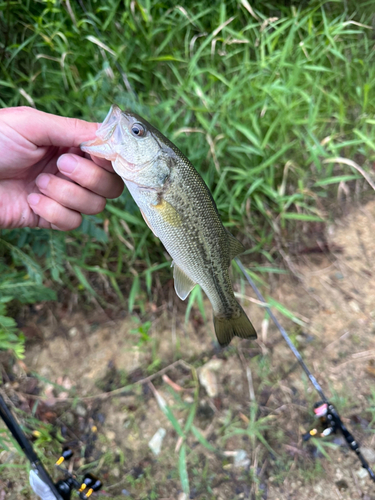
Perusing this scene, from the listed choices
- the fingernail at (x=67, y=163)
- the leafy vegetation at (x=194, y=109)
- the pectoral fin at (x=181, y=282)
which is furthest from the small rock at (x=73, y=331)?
the fingernail at (x=67, y=163)

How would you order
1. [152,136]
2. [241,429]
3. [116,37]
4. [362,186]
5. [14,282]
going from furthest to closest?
[362,186] → [116,37] → [241,429] → [14,282] → [152,136]

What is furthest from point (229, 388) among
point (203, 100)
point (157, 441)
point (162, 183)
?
point (203, 100)

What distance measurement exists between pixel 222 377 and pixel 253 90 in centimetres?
250

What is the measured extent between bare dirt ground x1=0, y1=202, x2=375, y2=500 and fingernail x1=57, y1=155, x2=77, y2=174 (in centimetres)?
153

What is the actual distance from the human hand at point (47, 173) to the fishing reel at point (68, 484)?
156cm

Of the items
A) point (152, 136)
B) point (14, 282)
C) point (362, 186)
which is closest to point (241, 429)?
point (14, 282)

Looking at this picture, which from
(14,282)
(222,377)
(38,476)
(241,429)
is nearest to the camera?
(38,476)

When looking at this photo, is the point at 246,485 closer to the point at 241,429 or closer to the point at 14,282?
the point at 241,429

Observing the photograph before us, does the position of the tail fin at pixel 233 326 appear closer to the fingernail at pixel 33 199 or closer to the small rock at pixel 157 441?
the small rock at pixel 157 441

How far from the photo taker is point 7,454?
7.89ft

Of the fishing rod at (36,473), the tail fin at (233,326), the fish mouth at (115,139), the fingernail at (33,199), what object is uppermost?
the fish mouth at (115,139)

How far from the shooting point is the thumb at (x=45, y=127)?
1.80 metres

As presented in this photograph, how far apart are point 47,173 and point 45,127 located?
1.29ft

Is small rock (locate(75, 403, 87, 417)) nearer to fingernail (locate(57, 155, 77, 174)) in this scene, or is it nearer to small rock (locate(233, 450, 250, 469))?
small rock (locate(233, 450, 250, 469))
